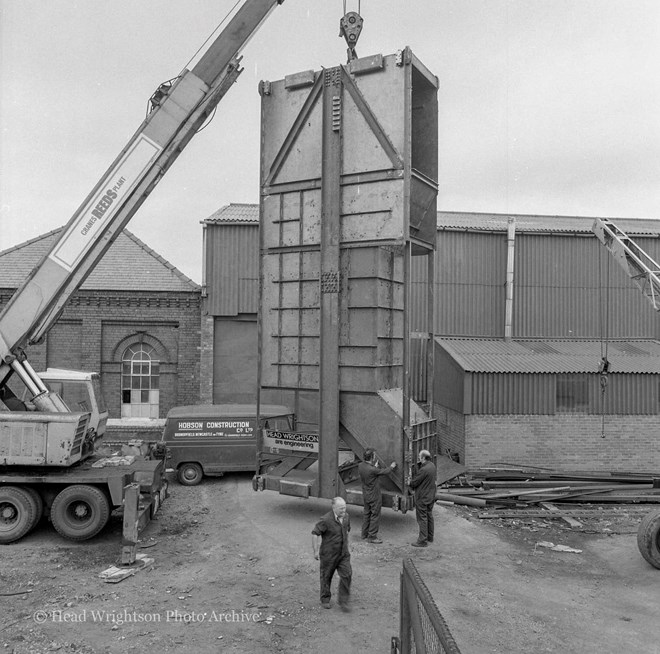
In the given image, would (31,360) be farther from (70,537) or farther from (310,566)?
(310,566)

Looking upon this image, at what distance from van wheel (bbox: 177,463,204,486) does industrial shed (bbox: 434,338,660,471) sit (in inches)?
288

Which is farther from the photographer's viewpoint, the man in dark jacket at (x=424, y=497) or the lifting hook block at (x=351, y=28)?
the lifting hook block at (x=351, y=28)

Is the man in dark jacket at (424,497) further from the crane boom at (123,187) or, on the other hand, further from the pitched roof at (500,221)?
the pitched roof at (500,221)

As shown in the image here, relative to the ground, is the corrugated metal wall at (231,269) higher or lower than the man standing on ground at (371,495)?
higher

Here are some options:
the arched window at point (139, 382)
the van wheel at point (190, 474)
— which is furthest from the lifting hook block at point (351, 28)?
the arched window at point (139, 382)

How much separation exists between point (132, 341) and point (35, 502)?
420 inches

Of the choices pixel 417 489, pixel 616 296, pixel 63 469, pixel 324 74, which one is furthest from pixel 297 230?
pixel 616 296

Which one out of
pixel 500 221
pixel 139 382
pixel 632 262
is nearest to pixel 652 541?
pixel 632 262

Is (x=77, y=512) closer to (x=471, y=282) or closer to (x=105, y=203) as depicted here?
(x=105, y=203)

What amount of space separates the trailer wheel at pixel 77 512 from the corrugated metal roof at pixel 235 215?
39.6ft

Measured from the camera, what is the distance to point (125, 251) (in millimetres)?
22016

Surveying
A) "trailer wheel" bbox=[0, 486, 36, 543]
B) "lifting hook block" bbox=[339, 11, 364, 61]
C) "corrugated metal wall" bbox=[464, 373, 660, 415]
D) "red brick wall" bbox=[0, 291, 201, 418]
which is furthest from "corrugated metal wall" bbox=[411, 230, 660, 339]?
"trailer wheel" bbox=[0, 486, 36, 543]

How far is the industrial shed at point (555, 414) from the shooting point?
1731cm

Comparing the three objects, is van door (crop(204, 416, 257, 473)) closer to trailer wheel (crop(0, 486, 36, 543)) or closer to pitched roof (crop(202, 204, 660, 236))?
trailer wheel (crop(0, 486, 36, 543))
